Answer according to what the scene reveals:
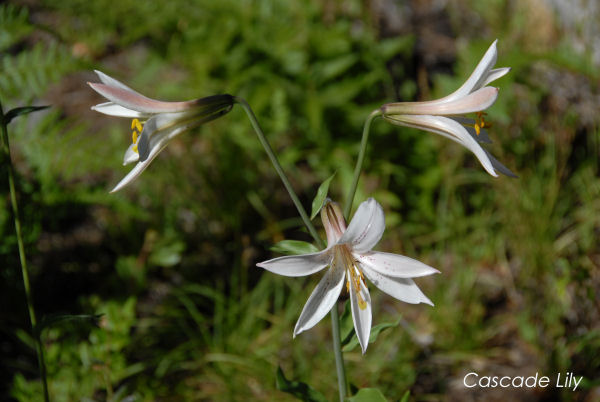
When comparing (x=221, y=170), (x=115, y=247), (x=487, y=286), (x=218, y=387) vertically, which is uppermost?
(x=221, y=170)

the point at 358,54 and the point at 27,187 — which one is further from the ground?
the point at 358,54

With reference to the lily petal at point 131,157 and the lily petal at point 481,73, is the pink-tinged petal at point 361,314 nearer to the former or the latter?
the lily petal at point 481,73

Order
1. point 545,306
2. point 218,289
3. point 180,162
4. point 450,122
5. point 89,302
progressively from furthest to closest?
point 180,162 → point 218,289 → point 545,306 → point 89,302 → point 450,122

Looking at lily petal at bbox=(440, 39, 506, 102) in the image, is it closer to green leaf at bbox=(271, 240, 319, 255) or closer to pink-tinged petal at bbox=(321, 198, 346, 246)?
pink-tinged petal at bbox=(321, 198, 346, 246)

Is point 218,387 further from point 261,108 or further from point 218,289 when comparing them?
point 261,108

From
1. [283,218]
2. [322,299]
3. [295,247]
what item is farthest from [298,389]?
[283,218]

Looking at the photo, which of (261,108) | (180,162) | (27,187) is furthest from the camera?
(180,162)

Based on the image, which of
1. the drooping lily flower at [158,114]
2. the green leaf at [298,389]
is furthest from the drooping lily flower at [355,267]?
the drooping lily flower at [158,114]

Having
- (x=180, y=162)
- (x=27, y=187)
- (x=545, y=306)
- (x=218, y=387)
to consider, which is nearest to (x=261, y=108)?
(x=180, y=162)
